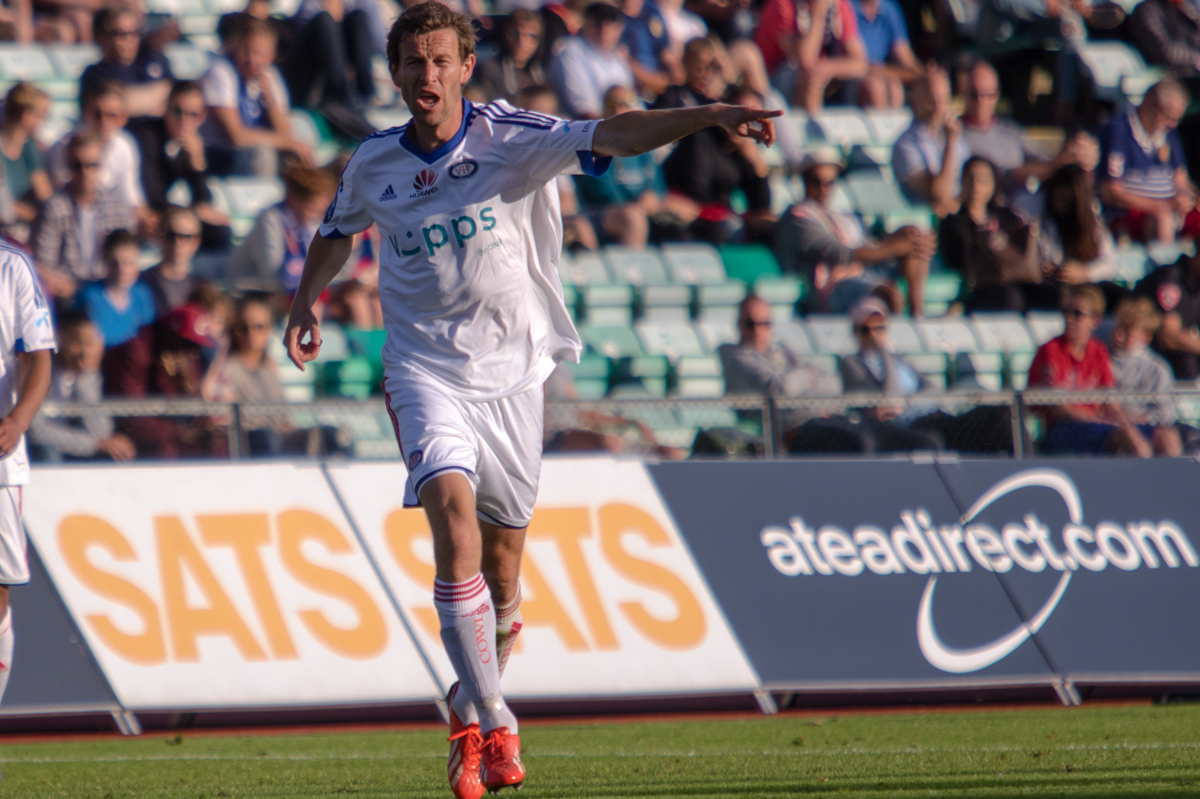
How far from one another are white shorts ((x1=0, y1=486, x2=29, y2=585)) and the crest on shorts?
9142 millimetres

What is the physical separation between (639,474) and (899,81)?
867 centimetres

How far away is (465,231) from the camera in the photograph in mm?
5402

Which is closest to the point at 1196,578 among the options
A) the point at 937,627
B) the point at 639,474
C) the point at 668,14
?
the point at 937,627

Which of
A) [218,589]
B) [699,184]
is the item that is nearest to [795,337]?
[699,184]

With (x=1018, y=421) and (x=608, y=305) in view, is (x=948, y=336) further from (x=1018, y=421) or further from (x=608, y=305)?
(x=1018, y=421)

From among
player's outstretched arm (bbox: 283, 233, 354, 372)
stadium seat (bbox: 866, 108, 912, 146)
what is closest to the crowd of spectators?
stadium seat (bbox: 866, 108, 912, 146)

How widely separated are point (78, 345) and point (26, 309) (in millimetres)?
3108

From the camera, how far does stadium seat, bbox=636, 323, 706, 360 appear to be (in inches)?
466

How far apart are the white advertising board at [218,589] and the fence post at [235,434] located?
6.5 inches

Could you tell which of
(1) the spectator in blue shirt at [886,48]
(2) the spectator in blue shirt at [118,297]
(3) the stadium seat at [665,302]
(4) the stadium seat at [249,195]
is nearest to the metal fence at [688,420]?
(2) the spectator in blue shirt at [118,297]

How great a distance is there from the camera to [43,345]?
6.32 m

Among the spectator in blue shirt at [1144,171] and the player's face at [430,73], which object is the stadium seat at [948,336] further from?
the player's face at [430,73]

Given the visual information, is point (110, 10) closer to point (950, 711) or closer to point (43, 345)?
point (43, 345)

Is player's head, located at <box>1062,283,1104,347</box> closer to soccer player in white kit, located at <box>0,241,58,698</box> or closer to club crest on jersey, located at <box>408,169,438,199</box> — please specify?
club crest on jersey, located at <box>408,169,438,199</box>
